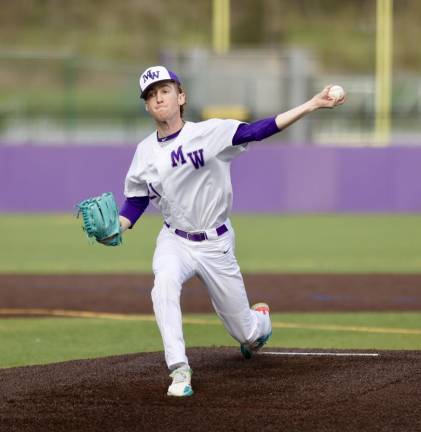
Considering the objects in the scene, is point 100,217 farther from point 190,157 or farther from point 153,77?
point 153,77

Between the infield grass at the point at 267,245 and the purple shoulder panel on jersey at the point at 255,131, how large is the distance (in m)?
6.58

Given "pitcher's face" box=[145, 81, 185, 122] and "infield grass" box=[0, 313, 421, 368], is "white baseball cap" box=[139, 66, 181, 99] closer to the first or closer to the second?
"pitcher's face" box=[145, 81, 185, 122]

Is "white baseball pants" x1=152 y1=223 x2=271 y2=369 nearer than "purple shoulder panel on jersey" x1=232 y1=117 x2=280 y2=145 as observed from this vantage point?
Yes

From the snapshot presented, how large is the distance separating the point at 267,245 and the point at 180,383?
1010 centimetres

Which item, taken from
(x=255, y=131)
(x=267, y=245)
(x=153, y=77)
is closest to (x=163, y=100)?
(x=153, y=77)

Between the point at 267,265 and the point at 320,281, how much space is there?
5.87ft

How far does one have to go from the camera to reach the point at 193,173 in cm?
610

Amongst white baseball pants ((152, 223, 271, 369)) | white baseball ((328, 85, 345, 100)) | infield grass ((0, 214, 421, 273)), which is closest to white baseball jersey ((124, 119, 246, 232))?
white baseball pants ((152, 223, 271, 369))

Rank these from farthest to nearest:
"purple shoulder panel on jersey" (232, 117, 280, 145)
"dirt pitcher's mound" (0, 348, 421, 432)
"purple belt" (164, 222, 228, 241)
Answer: "purple belt" (164, 222, 228, 241), "purple shoulder panel on jersey" (232, 117, 280, 145), "dirt pitcher's mound" (0, 348, 421, 432)

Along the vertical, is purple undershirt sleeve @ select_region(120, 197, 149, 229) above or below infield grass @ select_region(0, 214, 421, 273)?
above

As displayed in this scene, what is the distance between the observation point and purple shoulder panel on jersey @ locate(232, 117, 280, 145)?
231 inches

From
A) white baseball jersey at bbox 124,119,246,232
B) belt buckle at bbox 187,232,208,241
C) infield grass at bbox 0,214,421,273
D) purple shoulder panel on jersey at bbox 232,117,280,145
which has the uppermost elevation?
purple shoulder panel on jersey at bbox 232,117,280,145

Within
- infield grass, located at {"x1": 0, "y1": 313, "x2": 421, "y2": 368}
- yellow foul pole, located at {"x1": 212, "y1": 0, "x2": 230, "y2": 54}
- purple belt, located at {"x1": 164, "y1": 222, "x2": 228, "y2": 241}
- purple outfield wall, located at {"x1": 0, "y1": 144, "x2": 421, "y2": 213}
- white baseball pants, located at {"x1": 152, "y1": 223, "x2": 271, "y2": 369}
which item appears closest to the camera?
white baseball pants, located at {"x1": 152, "y1": 223, "x2": 271, "y2": 369}

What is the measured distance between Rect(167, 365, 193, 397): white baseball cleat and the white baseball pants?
0.17ft
